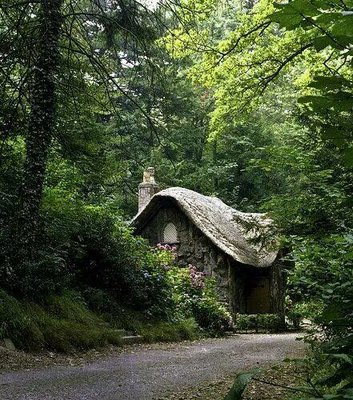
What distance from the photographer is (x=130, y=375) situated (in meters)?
5.93

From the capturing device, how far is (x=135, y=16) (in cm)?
900

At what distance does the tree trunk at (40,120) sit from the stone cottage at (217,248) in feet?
30.8

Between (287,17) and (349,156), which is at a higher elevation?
(287,17)

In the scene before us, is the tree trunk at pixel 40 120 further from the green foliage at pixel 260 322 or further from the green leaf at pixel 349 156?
the green foliage at pixel 260 322

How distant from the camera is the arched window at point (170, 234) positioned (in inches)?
753

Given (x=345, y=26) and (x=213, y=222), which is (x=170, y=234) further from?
(x=345, y=26)

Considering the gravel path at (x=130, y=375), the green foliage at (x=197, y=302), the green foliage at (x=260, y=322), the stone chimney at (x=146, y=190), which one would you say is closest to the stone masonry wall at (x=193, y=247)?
the green foliage at (x=260, y=322)

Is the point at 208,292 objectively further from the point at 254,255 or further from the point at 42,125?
the point at 42,125

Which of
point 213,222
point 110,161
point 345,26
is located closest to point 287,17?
point 345,26

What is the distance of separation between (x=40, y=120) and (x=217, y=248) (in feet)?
34.2

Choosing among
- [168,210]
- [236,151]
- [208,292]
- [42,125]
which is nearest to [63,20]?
[42,125]

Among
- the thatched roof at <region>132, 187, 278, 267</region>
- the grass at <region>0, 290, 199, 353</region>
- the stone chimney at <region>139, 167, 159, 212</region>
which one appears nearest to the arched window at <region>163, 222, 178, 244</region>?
the thatched roof at <region>132, 187, 278, 267</region>

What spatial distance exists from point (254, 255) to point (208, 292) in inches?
176

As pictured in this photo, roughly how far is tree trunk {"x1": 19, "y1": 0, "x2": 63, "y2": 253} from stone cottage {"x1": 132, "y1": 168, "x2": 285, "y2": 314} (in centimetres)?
940
